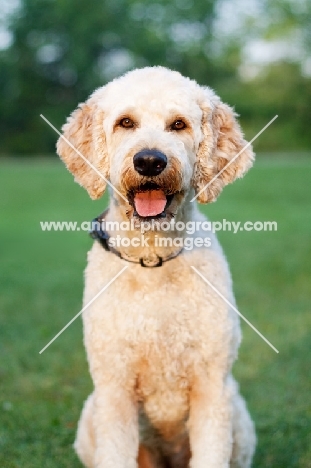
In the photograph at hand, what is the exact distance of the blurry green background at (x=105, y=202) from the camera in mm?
Result: 4762

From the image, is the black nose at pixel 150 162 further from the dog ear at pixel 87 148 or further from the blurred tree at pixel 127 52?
the blurred tree at pixel 127 52

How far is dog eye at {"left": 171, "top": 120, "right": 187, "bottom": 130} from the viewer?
10.7 ft

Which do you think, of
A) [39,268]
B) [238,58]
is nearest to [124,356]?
[39,268]

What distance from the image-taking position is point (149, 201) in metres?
3.15

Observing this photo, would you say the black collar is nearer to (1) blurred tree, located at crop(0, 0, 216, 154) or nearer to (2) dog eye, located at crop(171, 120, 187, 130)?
(2) dog eye, located at crop(171, 120, 187, 130)

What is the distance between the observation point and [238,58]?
146 ft

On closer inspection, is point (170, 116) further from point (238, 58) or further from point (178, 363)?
point (238, 58)

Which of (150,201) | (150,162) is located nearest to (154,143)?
(150,162)

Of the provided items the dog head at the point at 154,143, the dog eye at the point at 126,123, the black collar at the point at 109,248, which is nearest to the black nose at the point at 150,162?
the dog head at the point at 154,143

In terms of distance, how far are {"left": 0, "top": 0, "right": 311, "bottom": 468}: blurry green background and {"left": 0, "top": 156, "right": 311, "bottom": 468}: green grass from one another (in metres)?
0.01

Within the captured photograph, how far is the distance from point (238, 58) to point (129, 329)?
43.0 meters

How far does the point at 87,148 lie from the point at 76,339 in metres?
3.43

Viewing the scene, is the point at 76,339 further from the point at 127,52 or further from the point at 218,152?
the point at 127,52

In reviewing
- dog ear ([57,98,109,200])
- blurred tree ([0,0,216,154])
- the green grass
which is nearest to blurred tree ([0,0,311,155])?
blurred tree ([0,0,216,154])
